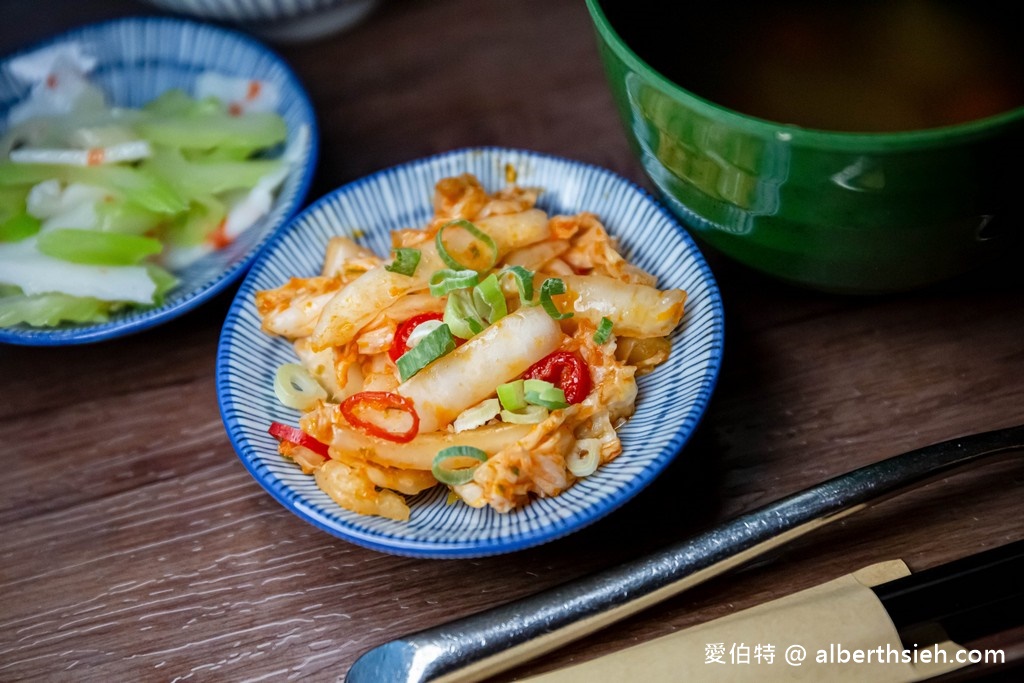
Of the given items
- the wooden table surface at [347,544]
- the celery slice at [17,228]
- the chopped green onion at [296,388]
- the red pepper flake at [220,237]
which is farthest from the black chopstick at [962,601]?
the celery slice at [17,228]

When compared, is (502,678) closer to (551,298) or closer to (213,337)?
(551,298)

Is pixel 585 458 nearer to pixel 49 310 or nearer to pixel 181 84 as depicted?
pixel 49 310

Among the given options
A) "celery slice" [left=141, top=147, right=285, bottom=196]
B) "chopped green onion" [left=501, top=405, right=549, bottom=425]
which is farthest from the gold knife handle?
"celery slice" [left=141, top=147, right=285, bottom=196]

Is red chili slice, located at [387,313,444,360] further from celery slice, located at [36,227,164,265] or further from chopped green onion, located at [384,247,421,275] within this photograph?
celery slice, located at [36,227,164,265]

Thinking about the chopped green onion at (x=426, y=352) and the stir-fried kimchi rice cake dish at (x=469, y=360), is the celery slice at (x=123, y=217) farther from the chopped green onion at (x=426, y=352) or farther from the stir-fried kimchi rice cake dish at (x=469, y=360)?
the chopped green onion at (x=426, y=352)

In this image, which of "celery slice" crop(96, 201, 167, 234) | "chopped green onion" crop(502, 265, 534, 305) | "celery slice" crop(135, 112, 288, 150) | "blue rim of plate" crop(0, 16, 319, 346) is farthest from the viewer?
"celery slice" crop(135, 112, 288, 150)

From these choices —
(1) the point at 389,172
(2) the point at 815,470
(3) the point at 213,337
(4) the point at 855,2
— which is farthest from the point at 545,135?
(2) the point at 815,470

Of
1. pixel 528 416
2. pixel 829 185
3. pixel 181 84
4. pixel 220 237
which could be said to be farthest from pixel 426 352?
pixel 181 84
